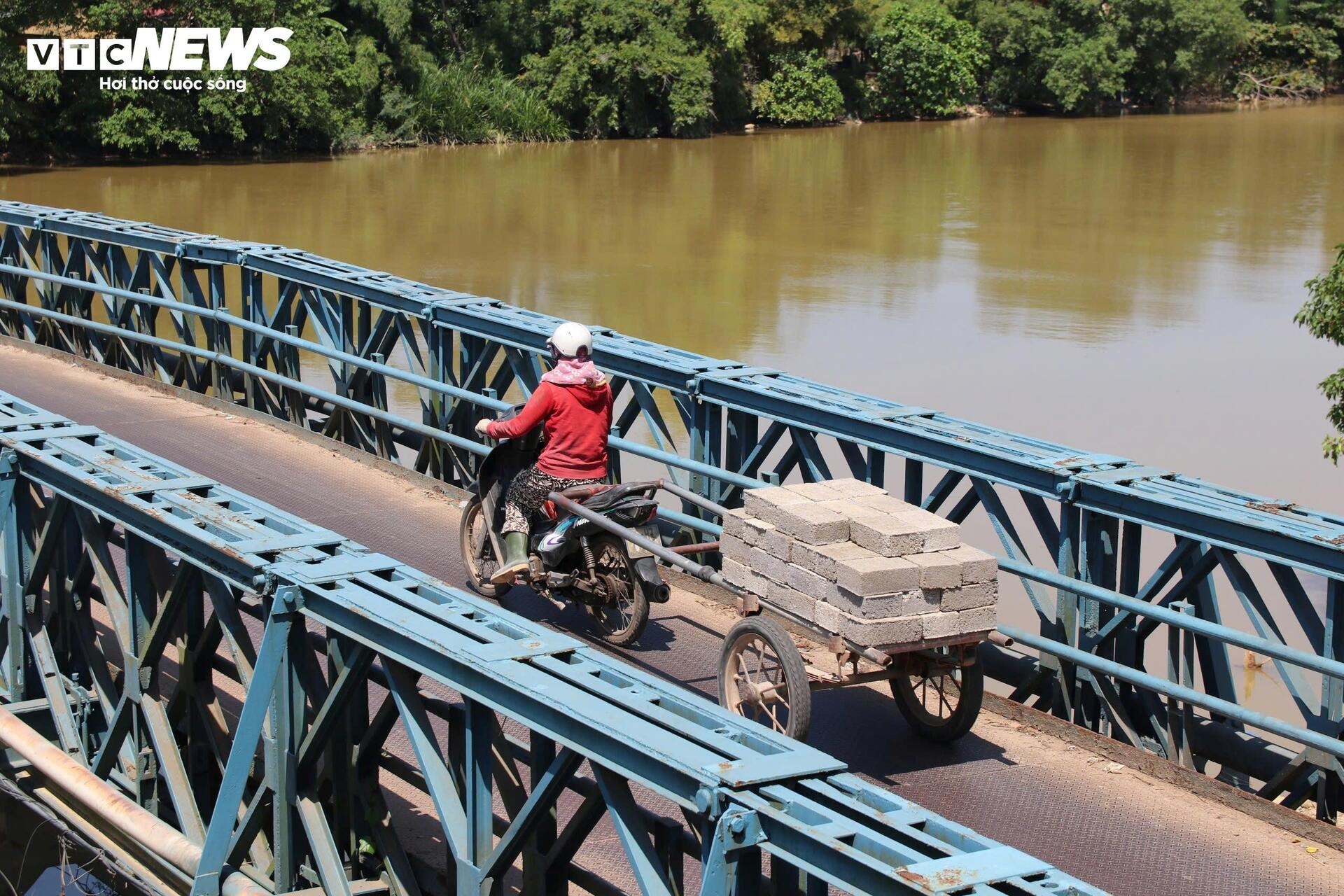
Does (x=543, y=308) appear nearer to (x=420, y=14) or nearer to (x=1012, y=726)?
(x=1012, y=726)

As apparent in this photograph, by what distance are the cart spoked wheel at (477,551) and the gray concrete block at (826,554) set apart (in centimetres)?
271

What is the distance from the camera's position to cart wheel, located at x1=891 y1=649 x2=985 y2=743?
23.2ft

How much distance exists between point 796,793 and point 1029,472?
156 inches

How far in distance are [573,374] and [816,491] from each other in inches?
68.2

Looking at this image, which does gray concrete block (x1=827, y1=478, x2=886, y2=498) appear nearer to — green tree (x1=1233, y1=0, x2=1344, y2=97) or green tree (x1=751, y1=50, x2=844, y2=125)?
green tree (x1=751, y1=50, x2=844, y2=125)

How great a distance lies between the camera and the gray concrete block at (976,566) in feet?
22.0

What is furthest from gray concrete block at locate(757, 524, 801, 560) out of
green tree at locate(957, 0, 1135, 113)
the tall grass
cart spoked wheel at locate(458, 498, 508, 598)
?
green tree at locate(957, 0, 1135, 113)

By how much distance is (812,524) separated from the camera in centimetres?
678

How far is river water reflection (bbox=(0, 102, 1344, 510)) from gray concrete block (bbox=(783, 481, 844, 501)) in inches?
401

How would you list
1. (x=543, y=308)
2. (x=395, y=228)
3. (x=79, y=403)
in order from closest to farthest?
1. (x=79, y=403)
2. (x=543, y=308)
3. (x=395, y=228)

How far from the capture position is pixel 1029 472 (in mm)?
8016

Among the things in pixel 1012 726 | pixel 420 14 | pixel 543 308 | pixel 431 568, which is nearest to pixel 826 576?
pixel 1012 726

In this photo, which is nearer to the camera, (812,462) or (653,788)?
(653,788)

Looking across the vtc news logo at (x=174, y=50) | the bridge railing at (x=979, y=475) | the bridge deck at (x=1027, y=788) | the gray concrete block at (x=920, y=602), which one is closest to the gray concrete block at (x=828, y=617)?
the gray concrete block at (x=920, y=602)
